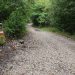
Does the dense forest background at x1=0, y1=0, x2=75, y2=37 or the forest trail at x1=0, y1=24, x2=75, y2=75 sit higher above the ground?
the dense forest background at x1=0, y1=0, x2=75, y2=37

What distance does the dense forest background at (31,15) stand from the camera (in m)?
12.0

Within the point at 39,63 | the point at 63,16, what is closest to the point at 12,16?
the point at 39,63

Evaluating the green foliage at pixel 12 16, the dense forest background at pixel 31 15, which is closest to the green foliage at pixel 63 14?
the dense forest background at pixel 31 15

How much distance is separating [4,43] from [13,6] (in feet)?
11.6

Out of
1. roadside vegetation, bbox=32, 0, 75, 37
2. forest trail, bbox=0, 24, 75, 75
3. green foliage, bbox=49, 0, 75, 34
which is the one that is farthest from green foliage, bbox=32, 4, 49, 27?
forest trail, bbox=0, 24, 75, 75

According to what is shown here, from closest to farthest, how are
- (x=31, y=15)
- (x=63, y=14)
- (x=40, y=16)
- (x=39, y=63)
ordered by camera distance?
(x=39, y=63) → (x=63, y=14) → (x=31, y=15) → (x=40, y=16)

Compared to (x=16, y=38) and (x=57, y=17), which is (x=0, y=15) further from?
(x=57, y=17)

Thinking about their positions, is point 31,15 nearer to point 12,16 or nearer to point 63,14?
point 63,14

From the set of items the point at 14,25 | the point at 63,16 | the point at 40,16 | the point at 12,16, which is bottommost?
the point at 40,16

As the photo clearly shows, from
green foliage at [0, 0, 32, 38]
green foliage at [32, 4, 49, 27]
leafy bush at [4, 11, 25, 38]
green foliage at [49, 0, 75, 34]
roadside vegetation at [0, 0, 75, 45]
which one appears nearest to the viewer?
leafy bush at [4, 11, 25, 38]

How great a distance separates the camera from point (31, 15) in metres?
17.0

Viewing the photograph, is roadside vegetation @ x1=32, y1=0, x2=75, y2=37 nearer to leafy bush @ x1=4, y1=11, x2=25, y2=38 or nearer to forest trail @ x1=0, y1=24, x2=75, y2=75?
leafy bush @ x1=4, y1=11, x2=25, y2=38

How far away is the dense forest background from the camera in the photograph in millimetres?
12023

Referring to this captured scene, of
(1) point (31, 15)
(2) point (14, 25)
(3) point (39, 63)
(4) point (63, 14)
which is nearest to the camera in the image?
(3) point (39, 63)
